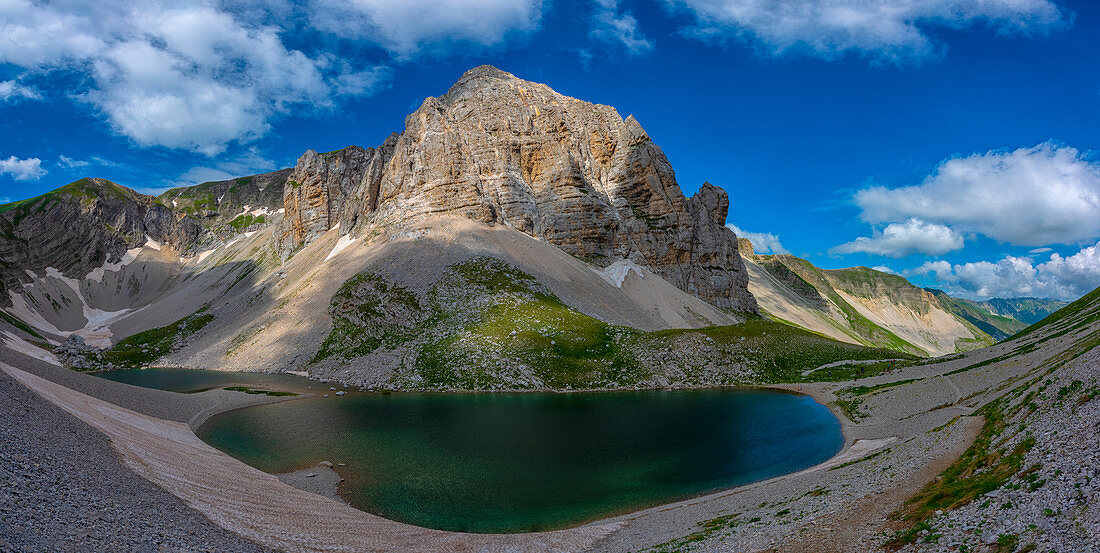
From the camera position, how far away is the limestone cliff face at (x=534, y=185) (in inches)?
5413

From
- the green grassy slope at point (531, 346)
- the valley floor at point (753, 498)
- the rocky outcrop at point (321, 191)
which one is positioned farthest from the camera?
the rocky outcrop at point (321, 191)

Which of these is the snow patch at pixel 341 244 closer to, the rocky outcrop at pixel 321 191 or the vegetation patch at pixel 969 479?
the rocky outcrop at pixel 321 191

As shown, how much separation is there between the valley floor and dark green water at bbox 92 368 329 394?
136ft

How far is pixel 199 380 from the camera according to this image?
276ft

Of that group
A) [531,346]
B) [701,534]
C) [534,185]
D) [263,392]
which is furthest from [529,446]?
[534,185]

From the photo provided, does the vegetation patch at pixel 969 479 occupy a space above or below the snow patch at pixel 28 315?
below

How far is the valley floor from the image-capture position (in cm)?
1434

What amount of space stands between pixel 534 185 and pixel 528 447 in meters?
112

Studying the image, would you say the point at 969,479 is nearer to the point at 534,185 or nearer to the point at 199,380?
the point at 199,380

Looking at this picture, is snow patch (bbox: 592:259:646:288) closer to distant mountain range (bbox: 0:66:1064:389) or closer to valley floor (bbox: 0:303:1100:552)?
distant mountain range (bbox: 0:66:1064:389)

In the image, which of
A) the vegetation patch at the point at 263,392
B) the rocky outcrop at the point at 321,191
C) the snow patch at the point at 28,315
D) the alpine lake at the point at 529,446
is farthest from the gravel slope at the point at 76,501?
the snow patch at the point at 28,315

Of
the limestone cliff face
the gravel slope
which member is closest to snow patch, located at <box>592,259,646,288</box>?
the limestone cliff face

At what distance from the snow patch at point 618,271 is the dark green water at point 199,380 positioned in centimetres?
7801

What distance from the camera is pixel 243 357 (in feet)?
315
